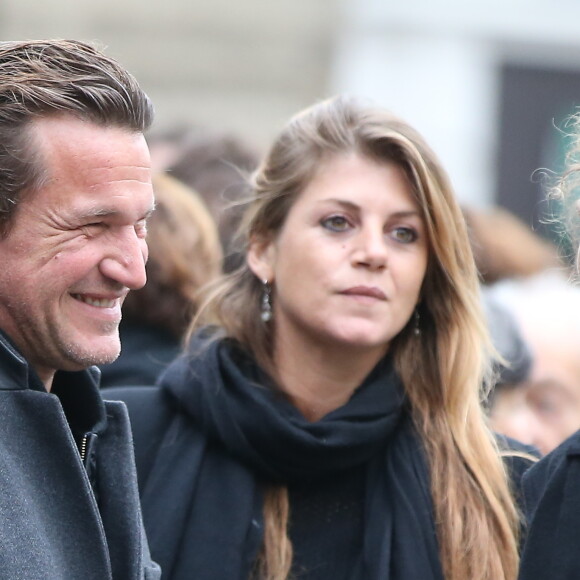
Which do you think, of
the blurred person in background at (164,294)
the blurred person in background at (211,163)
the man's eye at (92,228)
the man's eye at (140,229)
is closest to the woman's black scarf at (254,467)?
the blurred person in background at (164,294)

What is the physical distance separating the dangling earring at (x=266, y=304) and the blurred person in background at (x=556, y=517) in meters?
1.06

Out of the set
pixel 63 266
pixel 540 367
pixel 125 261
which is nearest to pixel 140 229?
pixel 125 261

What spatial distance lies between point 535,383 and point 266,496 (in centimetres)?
151

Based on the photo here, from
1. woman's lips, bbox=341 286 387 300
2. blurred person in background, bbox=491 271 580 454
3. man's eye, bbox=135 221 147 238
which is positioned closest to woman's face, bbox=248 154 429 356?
woman's lips, bbox=341 286 387 300

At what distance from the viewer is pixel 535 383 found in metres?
4.55

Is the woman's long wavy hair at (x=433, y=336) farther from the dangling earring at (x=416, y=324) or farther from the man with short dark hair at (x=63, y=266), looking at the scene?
the man with short dark hair at (x=63, y=266)

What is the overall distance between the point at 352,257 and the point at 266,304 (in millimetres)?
368

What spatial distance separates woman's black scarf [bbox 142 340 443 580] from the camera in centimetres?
322

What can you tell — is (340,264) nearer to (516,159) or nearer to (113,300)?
(113,300)

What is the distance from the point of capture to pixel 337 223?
346cm

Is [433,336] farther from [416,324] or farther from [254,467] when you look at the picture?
[254,467]

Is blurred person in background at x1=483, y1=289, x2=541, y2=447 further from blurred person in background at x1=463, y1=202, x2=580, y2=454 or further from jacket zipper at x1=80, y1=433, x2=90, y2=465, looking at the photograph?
jacket zipper at x1=80, y1=433, x2=90, y2=465

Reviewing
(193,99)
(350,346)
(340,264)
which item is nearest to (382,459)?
(350,346)

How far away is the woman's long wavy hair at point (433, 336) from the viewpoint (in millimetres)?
3242
